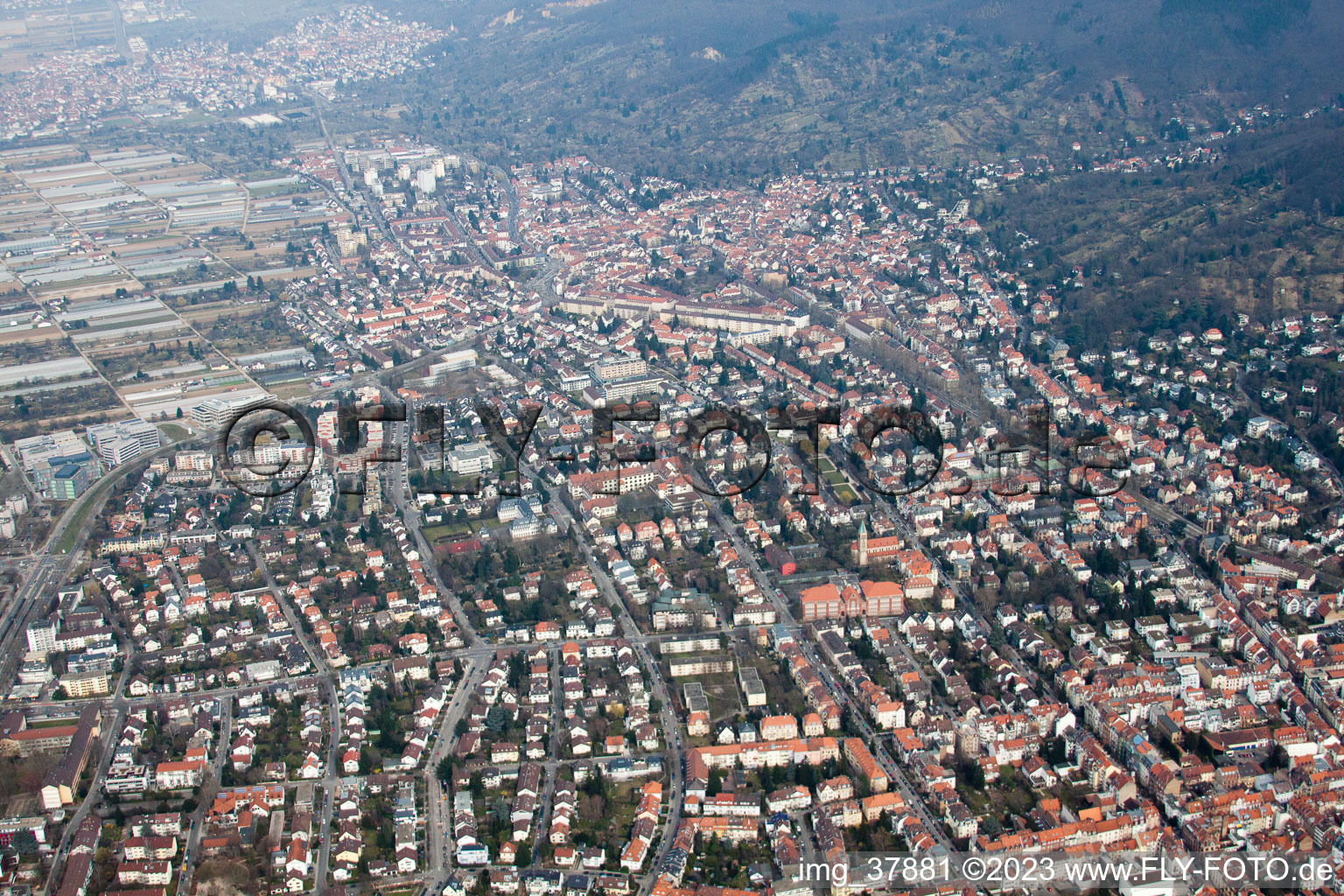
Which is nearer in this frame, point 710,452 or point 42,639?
point 42,639

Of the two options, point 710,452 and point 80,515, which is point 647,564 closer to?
point 710,452

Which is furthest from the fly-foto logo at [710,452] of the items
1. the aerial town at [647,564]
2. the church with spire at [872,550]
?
the church with spire at [872,550]

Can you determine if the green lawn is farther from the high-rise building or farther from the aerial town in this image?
the high-rise building

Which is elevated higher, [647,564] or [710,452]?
[710,452]

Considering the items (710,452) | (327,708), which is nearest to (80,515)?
→ (327,708)

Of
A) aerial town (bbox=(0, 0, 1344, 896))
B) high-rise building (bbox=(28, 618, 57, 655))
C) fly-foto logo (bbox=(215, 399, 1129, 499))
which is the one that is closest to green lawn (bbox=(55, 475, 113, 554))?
aerial town (bbox=(0, 0, 1344, 896))

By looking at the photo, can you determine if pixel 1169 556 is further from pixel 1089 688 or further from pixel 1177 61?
pixel 1177 61

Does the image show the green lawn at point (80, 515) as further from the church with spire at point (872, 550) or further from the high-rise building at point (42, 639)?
the church with spire at point (872, 550)

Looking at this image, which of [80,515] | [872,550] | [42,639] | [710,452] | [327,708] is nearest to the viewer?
[327,708]

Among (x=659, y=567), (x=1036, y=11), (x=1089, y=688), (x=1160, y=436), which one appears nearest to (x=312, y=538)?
(x=659, y=567)
